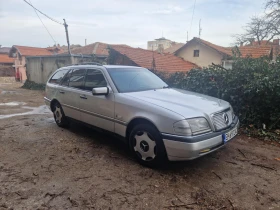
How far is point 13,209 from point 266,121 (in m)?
5.37

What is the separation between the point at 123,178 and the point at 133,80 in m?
1.95

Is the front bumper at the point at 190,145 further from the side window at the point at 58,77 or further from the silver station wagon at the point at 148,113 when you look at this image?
the side window at the point at 58,77

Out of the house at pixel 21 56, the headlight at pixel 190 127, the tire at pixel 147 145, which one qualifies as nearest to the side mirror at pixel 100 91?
the tire at pixel 147 145

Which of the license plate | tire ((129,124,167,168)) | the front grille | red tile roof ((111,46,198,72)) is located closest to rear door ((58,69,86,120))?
tire ((129,124,167,168))

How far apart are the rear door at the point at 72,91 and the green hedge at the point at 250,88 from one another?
11.7 feet

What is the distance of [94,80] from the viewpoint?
4.47m

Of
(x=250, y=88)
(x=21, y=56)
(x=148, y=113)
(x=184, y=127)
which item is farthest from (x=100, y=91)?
(x=21, y=56)

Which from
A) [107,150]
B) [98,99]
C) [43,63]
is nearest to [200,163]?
[107,150]

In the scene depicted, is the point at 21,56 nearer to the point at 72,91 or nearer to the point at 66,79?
the point at 66,79

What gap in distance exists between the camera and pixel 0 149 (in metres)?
4.36

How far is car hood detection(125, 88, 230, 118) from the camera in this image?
319 centimetres

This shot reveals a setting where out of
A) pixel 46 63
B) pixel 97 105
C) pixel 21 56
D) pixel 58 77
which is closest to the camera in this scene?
pixel 97 105

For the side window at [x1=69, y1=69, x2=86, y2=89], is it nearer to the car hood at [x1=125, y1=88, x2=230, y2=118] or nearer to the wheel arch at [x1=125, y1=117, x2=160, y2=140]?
the car hood at [x1=125, y1=88, x2=230, y2=118]

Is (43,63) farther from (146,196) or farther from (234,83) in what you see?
(146,196)
